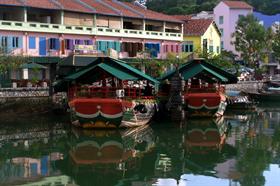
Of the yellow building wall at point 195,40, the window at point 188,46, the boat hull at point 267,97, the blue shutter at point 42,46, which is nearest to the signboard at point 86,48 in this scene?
the blue shutter at point 42,46

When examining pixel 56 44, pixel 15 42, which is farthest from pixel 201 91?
pixel 15 42

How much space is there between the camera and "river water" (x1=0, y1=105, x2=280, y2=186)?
19078 mm

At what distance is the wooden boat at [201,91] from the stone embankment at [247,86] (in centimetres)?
1606

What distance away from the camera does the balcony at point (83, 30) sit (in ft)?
139

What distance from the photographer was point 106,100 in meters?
28.4

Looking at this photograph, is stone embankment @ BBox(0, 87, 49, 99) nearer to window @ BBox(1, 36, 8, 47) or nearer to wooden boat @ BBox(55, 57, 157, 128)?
wooden boat @ BBox(55, 57, 157, 128)

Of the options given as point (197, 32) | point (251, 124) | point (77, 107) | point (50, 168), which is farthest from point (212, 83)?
point (197, 32)

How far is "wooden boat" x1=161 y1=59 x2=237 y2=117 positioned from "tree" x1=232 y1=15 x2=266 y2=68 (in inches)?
1045

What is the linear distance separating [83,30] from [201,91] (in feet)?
53.9

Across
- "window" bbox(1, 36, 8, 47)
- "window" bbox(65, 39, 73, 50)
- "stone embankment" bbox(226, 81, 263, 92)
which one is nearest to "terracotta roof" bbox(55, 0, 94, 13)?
"window" bbox(65, 39, 73, 50)

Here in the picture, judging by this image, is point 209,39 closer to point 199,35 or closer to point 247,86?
point 199,35

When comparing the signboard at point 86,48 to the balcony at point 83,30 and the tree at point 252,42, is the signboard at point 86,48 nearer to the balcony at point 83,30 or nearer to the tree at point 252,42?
the balcony at point 83,30

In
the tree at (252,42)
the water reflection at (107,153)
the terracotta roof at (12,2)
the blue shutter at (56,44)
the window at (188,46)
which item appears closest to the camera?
the water reflection at (107,153)

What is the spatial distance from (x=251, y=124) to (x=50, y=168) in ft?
59.1
